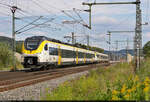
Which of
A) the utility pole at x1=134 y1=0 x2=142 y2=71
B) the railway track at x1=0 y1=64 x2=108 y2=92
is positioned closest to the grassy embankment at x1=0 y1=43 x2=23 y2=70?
the railway track at x1=0 y1=64 x2=108 y2=92

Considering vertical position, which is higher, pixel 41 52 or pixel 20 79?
pixel 41 52

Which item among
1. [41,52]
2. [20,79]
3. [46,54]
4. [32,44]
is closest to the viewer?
[20,79]

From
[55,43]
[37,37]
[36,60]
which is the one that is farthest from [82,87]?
[55,43]

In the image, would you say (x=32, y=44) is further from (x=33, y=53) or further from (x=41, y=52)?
(x=41, y=52)

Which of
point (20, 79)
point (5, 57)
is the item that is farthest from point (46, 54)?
point (5, 57)

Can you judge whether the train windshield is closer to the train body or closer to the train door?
the train body

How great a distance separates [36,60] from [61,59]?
6.56 meters

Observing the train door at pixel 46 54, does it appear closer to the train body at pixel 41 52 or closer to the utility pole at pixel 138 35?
the train body at pixel 41 52

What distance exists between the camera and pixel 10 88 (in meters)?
10.7

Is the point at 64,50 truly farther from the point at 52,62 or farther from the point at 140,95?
the point at 140,95

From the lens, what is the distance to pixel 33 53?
20.3m

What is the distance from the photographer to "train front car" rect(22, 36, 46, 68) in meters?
20.3

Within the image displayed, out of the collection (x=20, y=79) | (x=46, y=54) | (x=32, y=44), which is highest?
(x=32, y=44)

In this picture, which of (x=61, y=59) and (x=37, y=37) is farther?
(x=61, y=59)
